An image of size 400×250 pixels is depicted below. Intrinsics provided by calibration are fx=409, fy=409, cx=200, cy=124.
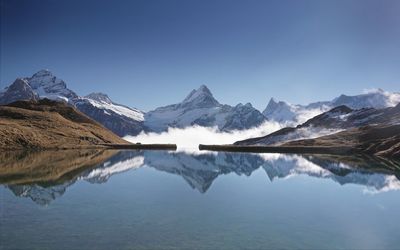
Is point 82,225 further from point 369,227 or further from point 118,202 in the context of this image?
point 369,227

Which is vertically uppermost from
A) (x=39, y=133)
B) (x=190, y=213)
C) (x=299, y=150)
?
(x=39, y=133)

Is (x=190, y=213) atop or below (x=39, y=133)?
below

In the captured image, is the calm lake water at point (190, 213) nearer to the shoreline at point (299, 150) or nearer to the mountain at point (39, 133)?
the mountain at point (39, 133)

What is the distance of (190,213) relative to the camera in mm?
Result: 39188

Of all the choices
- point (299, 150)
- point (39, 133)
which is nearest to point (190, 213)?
point (39, 133)

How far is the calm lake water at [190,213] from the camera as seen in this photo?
2859 centimetres

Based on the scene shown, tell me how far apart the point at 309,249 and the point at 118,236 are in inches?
523

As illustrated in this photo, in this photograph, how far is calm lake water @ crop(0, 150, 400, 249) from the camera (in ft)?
93.8

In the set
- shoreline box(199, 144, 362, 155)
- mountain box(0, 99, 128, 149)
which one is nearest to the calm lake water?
mountain box(0, 99, 128, 149)

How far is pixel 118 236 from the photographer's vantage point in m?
29.3

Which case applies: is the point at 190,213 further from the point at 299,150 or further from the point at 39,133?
the point at 299,150

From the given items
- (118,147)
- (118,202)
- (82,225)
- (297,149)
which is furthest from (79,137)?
(82,225)

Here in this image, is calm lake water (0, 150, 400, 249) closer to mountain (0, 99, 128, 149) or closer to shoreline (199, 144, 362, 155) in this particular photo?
mountain (0, 99, 128, 149)

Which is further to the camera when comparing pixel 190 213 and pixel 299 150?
pixel 299 150
